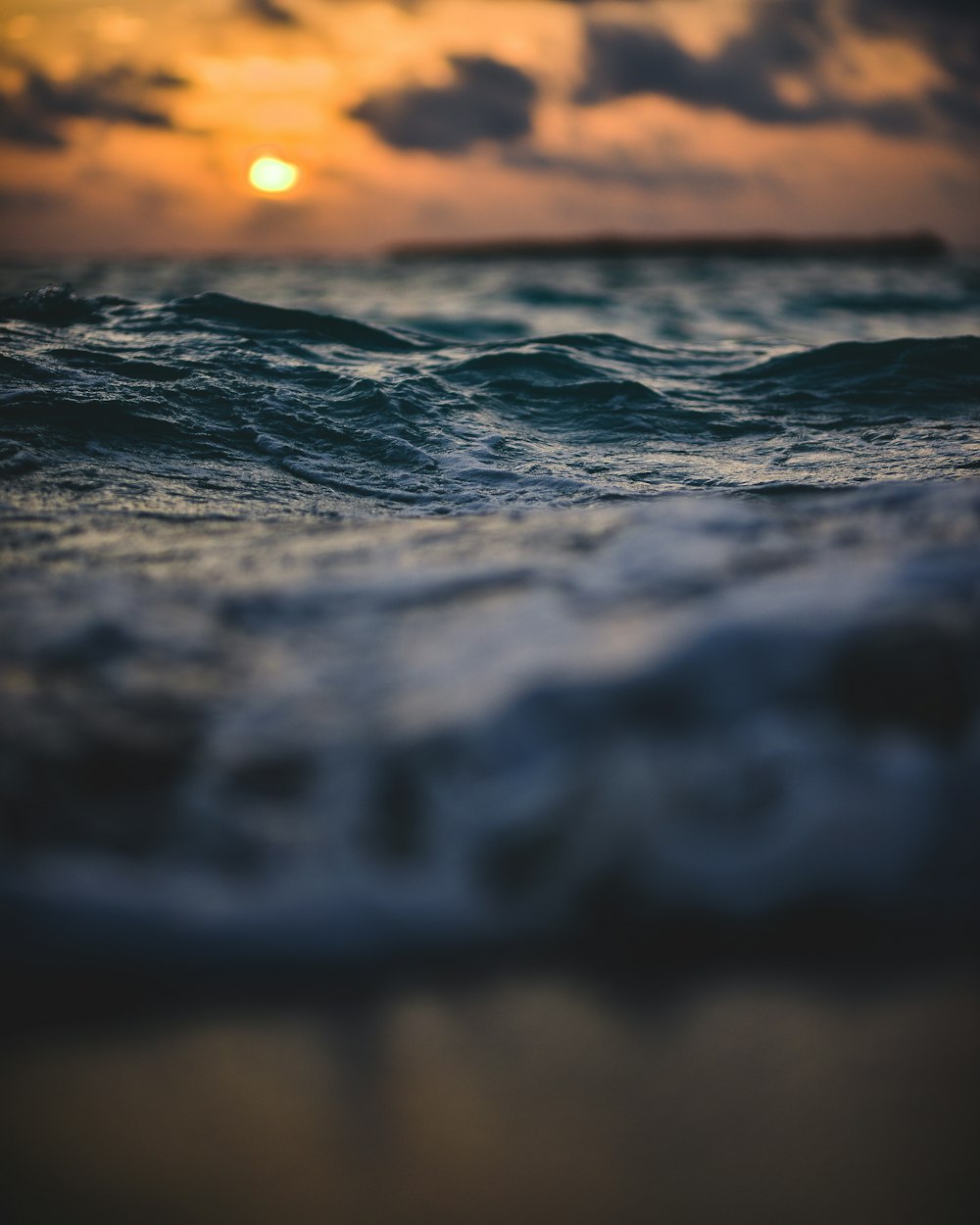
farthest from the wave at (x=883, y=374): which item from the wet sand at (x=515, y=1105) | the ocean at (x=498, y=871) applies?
the wet sand at (x=515, y=1105)

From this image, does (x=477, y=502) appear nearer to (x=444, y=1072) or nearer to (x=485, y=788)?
(x=485, y=788)

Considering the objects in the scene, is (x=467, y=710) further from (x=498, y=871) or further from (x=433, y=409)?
(x=433, y=409)

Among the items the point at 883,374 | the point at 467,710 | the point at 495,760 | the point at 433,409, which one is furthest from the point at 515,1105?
the point at 883,374

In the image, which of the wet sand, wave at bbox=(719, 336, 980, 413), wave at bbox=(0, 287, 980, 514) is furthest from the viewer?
wave at bbox=(719, 336, 980, 413)

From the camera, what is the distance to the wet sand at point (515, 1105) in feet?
3.52

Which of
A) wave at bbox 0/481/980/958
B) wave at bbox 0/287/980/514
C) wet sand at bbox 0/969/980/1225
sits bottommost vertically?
wet sand at bbox 0/969/980/1225

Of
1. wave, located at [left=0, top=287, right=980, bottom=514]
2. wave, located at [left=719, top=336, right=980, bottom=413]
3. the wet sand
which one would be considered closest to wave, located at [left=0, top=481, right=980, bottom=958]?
the wet sand

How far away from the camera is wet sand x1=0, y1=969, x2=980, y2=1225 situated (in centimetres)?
107

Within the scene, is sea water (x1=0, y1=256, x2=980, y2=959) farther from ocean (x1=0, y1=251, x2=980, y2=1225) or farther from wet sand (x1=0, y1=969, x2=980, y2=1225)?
wet sand (x1=0, y1=969, x2=980, y2=1225)

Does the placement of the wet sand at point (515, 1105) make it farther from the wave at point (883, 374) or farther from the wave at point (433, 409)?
the wave at point (883, 374)

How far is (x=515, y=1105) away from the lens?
1185mm

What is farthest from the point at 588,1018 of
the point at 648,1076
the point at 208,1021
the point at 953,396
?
the point at 953,396

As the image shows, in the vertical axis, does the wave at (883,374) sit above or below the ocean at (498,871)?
above

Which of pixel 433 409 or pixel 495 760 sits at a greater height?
pixel 433 409
